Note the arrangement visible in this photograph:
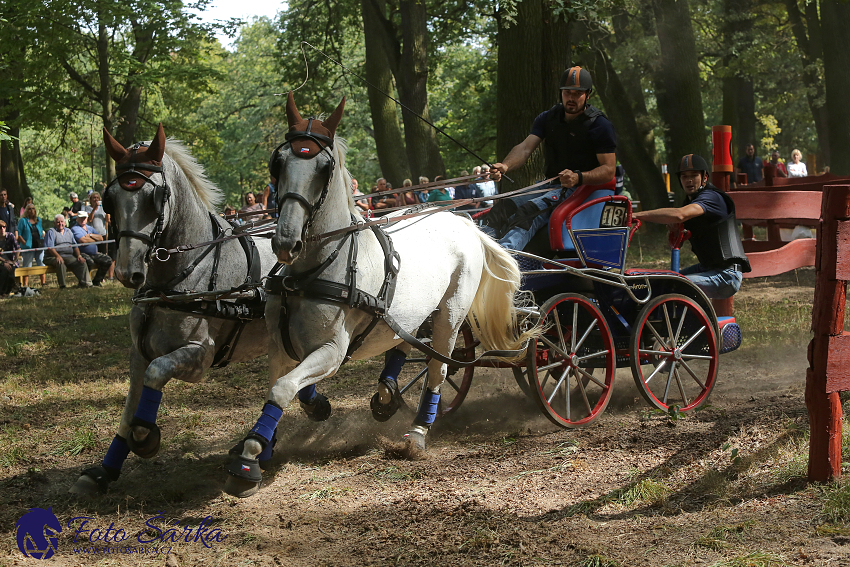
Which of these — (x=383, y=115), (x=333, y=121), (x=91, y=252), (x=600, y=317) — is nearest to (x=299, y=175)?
(x=333, y=121)

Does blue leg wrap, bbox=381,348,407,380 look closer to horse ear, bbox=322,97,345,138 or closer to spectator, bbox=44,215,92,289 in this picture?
horse ear, bbox=322,97,345,138

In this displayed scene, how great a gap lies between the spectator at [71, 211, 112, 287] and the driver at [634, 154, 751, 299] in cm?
1231

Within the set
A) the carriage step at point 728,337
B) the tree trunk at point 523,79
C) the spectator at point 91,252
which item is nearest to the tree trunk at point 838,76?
the tree trunk at point 523,79

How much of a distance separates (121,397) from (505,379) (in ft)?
11.7

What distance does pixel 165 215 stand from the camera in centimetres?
438

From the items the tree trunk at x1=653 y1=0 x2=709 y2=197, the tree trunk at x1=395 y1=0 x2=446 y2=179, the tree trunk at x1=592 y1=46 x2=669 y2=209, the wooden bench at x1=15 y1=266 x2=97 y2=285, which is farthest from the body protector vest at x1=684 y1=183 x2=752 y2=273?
the wooden bench at x1=15 y1=266 x2=97 y2=285

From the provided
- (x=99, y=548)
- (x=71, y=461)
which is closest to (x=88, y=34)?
(x=71, y=461)

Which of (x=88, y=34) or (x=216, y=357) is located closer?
(x=216, y=357)

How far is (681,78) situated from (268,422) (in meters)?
14.6

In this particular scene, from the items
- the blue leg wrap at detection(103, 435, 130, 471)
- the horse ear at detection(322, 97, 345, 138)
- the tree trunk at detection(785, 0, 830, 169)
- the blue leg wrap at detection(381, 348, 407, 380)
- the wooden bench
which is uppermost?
the tree trunk at detection(785, 0, 830, 169)

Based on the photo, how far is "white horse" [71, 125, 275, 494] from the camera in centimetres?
427

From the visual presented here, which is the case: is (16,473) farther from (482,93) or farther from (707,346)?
(482,93)

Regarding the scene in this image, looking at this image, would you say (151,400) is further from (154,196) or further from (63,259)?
(63,259)

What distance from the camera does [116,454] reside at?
4.62 metres
